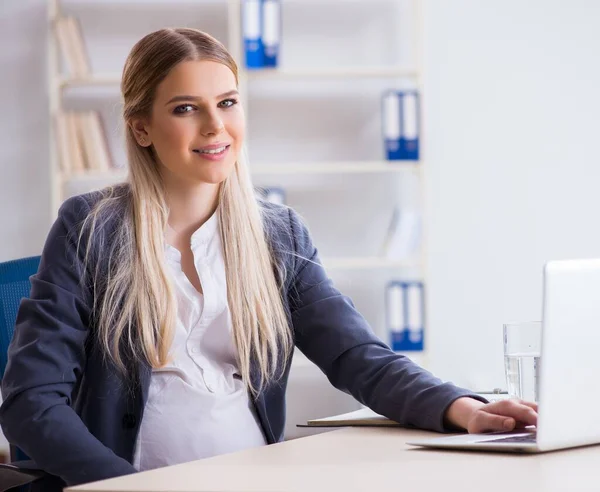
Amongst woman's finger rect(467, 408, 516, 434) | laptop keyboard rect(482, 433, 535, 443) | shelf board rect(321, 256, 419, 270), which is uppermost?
laptop keyboard rect(482, 433, 535, 443)

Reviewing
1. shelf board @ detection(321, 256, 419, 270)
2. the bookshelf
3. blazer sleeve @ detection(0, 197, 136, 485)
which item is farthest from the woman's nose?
the bookshelf

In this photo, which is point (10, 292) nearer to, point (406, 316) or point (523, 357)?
point (523, 357)

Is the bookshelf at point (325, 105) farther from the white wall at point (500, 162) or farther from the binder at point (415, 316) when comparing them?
the binder at point (415, 316)

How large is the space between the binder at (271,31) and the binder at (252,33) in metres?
0.02

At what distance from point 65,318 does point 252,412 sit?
1.21 feet

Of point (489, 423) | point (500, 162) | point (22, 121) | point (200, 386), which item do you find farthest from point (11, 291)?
point (500, 162)

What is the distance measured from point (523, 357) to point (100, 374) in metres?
0.71

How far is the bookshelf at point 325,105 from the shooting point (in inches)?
169

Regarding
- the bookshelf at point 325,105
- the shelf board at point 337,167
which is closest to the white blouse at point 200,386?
the shelf board at point 337,167

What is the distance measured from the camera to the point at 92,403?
63.2 inches

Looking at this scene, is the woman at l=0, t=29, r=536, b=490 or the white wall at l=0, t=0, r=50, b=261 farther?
the white wall at l=0, t=0, r=50, b=261

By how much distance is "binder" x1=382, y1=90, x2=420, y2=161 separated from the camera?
395 cm

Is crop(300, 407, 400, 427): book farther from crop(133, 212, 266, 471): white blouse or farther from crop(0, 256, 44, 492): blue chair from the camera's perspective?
crop(0, 256, 44, 492): blue chair

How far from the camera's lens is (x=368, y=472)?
105cm
